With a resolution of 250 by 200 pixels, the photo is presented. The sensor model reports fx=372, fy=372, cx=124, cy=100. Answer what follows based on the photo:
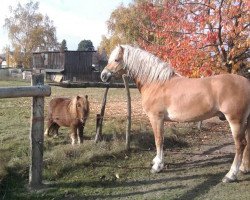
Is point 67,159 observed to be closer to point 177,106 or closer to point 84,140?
point 84,140

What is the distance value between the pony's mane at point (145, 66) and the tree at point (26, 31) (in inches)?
2393

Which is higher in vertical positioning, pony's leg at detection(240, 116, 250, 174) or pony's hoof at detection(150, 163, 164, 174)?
pony's leg at detection(240, 116, 250, 174)

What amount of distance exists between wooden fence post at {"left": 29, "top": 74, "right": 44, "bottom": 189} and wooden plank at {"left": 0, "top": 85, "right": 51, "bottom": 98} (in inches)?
4.9

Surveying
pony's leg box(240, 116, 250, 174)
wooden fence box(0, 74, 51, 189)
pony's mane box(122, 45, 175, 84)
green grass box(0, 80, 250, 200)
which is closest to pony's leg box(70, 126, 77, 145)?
green grass box(0, 80, 250, 200)

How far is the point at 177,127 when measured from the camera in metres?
9.56

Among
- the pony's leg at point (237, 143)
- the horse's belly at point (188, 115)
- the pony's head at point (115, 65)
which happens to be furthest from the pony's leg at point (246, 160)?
the pony's head at point (115, 65)

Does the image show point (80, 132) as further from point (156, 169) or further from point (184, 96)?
point (184, 96)

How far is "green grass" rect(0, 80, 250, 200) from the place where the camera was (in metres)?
5.29

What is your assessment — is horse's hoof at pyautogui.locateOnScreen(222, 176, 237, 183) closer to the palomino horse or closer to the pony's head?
the palomino horse

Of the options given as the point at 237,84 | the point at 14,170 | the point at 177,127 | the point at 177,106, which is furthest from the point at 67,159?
the point at 177,127

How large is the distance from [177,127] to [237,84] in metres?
A: 4.08

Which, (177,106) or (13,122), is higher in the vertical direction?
(177,106)

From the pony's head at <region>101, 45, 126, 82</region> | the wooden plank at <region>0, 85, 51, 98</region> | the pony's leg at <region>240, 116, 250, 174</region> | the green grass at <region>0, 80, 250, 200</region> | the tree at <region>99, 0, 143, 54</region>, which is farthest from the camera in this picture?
the tree at <region>99, 0, 143, 54</region>

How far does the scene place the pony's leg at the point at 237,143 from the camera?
5629 millimetres
